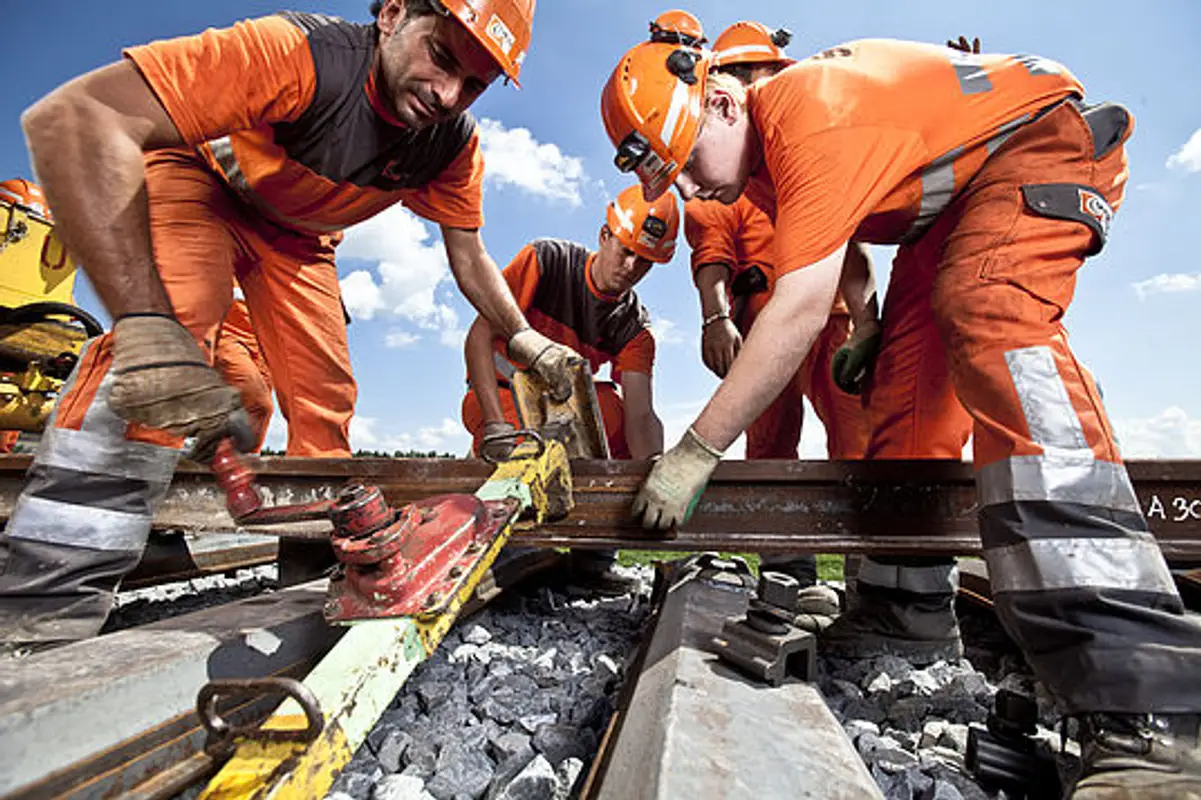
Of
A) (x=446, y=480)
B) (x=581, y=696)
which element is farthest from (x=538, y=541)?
(x=581, y=696)

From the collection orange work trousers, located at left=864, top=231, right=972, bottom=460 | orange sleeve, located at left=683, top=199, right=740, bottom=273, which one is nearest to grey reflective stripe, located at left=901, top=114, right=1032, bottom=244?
orange work trousers, located at left=864, top=231, right=972, bottom=460

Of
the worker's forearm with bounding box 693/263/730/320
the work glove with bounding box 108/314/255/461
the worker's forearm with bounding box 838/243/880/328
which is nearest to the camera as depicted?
the work glove with bounding box 108/314/255/461

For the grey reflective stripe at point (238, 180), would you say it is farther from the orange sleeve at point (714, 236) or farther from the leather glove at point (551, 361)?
the orange sleeve at point (714, 236)

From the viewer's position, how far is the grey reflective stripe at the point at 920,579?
2.48 meters

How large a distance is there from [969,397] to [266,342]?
3.44m

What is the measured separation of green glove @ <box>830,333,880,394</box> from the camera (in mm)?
2787

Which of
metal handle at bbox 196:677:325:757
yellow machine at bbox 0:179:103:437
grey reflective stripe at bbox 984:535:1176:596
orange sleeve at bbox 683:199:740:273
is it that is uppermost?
orange sleeve at bbox 683:199:740:273

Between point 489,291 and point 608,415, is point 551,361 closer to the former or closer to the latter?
point 489,291

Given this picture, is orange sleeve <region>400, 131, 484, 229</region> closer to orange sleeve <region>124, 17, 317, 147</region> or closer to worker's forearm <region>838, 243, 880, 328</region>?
orange sleeve <region>124, 17, 317, 147</region>

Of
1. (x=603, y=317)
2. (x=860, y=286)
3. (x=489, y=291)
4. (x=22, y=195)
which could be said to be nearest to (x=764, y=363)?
(x=860, y=286)

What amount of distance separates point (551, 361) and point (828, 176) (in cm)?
148

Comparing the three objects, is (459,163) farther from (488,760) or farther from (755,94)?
(488,760)

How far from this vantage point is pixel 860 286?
9.84 ft

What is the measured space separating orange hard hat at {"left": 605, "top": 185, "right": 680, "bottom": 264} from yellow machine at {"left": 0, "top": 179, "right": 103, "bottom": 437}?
5.62 metres
